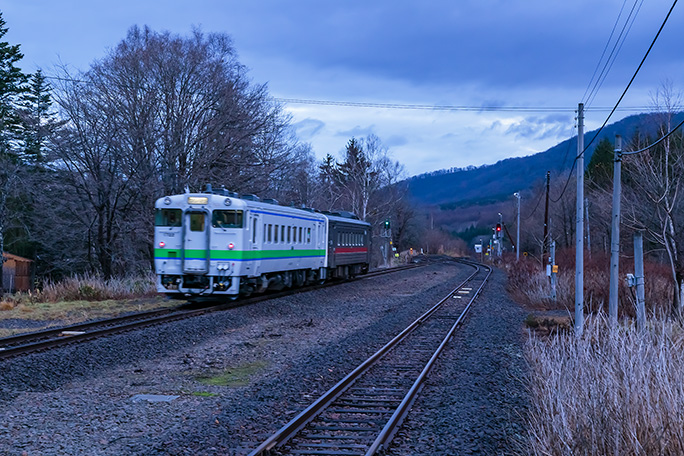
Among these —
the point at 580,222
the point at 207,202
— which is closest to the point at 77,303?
the point at 207,202

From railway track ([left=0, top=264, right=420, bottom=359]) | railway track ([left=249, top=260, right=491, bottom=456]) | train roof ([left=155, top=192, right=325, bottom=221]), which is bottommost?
railway track ([left=249, top=260, right=491, bottom=456])

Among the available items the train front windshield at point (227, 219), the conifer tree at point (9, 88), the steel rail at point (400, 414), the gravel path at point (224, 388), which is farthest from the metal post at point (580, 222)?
the conifer tree at point (9, 88)

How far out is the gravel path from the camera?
672 centimetres

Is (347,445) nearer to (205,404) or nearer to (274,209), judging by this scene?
(205,404)

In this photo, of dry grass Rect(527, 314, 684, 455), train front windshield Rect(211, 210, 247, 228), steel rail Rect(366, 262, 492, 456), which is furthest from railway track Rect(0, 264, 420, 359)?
dry grass Rect(527, 314, 684, 455)

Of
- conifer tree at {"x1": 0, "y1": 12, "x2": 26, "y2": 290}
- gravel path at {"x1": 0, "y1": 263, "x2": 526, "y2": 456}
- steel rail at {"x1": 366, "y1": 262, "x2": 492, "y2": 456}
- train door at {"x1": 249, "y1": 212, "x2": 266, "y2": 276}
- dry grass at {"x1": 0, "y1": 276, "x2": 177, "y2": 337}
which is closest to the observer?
steel rail at {"x1": 366, "y1": 262, "x2": 492, "y2": 456}

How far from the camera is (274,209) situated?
21.1 m

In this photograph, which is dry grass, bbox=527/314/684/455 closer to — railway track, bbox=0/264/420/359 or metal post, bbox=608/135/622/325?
metal post, bbox=608/135/622/325

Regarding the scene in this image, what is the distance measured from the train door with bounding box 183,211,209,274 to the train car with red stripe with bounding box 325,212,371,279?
9.73 meters

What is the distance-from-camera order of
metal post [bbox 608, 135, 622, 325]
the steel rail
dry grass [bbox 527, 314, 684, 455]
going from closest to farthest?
dry grass [bbox 527, 314, 684, 455], the steel rail, metal post [bbox 608, 135, 622, 325]

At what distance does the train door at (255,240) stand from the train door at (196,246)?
123 centimetres

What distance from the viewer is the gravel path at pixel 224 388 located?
6.72 m

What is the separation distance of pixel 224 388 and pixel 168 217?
10.7m

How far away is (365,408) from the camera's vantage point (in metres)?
8.24
